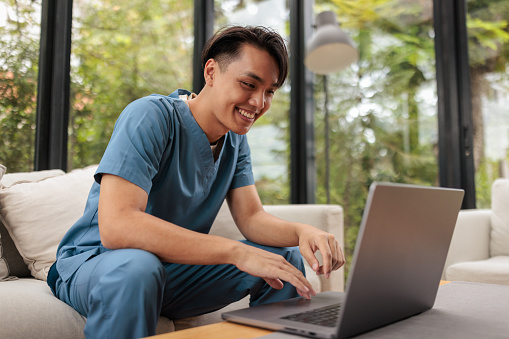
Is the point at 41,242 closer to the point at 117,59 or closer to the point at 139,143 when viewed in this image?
the point at 139,143

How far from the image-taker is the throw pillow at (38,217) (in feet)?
4.75

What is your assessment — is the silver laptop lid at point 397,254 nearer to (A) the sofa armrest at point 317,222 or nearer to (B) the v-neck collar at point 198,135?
(B) the v-neck collar at point 198,135

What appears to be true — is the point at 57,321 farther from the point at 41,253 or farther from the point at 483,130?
the point at 483,130

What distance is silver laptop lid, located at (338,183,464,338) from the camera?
25.0 inches

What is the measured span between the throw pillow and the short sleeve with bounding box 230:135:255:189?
56 cm

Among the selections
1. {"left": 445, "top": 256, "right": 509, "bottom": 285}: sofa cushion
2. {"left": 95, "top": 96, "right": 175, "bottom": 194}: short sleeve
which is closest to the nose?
{"left": 95, "top": 96, "right": 175, "bottom": 194}: short sleeve

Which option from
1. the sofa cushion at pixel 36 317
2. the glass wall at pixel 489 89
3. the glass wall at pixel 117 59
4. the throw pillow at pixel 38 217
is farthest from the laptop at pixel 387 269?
the glass wall at pixel 489 89

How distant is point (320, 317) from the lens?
0.76 m

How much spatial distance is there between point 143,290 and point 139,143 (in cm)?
36

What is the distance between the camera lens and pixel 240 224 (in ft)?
4.52

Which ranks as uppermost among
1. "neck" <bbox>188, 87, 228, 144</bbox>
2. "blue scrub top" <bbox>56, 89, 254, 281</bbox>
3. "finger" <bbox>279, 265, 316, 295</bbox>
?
"neck" <bbox>188, 87, 228, 144</bbox>

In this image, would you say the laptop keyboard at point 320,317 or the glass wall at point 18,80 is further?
the glass wall at point 18,80

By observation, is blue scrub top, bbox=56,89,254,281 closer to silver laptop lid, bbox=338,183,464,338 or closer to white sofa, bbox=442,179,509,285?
silver laptop lid, bbox=338,183,464,338

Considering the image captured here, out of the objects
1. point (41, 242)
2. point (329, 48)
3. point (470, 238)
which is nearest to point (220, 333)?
point (41, 242)
